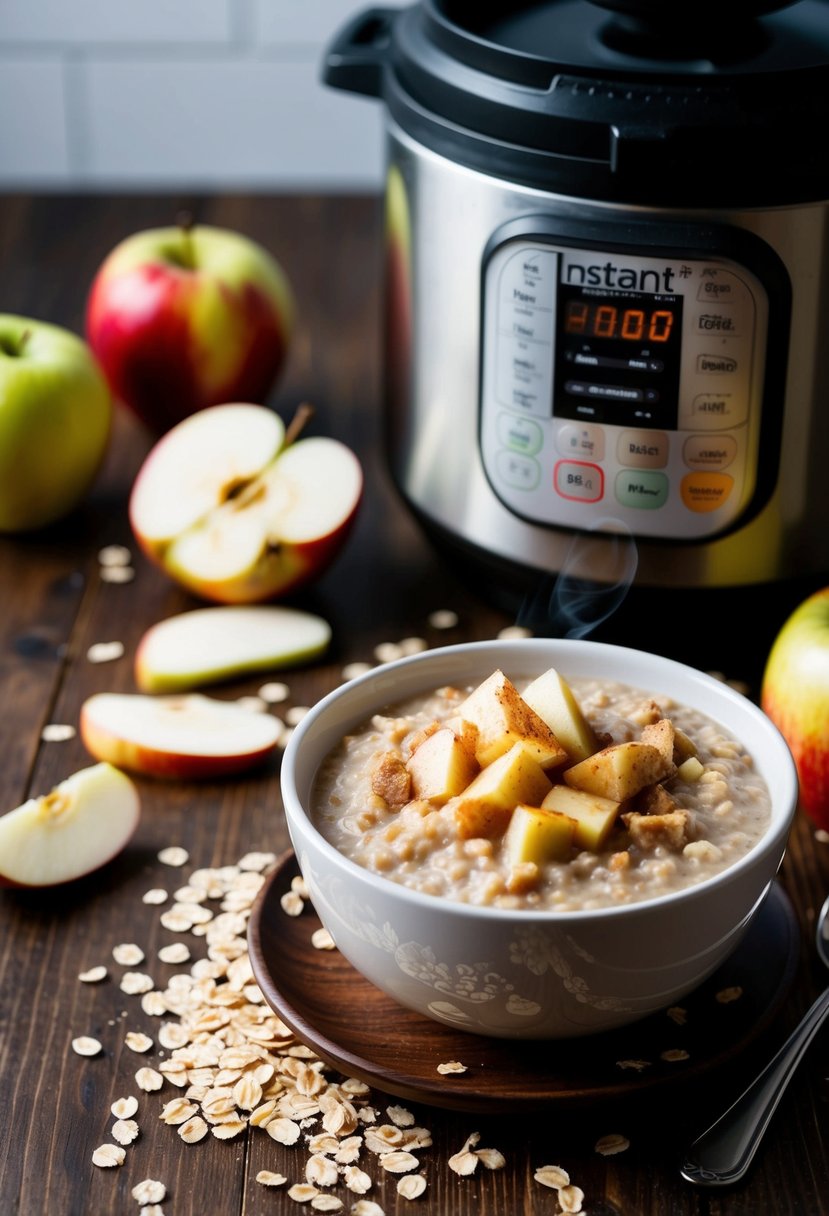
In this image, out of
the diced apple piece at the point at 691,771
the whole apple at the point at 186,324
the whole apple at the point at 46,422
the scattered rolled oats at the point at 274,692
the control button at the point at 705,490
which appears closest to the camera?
the diced apple piece at the point at 691,771

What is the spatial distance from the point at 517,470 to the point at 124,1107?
513mm

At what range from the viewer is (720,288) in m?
0.94

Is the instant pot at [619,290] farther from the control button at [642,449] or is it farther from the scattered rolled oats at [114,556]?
the scattered rolled oats at [114,556]

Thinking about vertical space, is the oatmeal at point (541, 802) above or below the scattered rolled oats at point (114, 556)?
above

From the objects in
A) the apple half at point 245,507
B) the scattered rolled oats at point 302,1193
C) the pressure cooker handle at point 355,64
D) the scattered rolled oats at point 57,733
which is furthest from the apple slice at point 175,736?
the pressure cooker handle at point 355,64

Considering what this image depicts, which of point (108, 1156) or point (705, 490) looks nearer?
point (108, 1156)

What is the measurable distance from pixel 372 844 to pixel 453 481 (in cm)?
43

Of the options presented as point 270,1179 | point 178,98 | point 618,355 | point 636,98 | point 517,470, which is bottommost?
point 178,98

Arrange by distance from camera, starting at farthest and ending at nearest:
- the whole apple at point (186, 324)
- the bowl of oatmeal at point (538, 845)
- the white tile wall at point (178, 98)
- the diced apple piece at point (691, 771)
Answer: the white tile wall at point (178, 98)
the whole apple at point (186, 324)
the diced apple piece at point (691, 771)
the bowl of oatmeal at point (538, 845)

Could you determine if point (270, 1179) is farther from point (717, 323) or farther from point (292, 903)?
point (717, 323)

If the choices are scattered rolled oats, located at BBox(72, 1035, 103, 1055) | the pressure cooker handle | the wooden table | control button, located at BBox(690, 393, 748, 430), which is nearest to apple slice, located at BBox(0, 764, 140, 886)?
the wooden table

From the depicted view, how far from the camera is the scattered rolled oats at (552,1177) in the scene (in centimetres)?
71

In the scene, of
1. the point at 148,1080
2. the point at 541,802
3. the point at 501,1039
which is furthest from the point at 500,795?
the point at 148,1080

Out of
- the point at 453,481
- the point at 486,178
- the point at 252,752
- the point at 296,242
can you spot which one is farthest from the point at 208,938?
the point at 296,242
